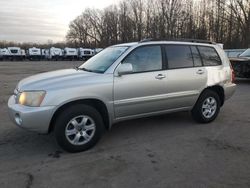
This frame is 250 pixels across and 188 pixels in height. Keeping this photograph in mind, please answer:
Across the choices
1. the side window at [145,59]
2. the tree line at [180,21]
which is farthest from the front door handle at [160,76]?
the tree line at [180,21]

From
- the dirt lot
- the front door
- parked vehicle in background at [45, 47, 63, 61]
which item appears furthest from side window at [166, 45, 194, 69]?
parked vehicle in background at [45, 47, 63, 61]

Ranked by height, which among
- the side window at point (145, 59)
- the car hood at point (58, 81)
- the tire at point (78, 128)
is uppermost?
the side window at point (145, 59)

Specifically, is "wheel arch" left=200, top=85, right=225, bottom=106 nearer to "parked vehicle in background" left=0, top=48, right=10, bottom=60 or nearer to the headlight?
the headlight

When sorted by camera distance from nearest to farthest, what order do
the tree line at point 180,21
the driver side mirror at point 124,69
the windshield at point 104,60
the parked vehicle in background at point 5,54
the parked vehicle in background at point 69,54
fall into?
the driver side mirror at point 124,69
the windshield at point 104,60
the tree line at point 180,21
the parked vehicle in background at point 5,54
the parked vehicle in background at point 69,54

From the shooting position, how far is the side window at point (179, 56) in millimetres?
5719

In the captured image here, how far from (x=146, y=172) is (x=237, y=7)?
45386 mm

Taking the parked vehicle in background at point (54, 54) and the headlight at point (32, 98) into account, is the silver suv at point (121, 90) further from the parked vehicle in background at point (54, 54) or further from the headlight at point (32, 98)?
the parked vehicle in background at point (54, 54)

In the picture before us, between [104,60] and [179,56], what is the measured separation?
1.52 meters

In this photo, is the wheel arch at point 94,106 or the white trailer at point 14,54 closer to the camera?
the wheel arch at point 94,106

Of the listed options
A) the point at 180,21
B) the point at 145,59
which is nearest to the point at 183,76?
the point at 145,59

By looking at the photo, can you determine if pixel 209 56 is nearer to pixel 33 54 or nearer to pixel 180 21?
pixel 180 21

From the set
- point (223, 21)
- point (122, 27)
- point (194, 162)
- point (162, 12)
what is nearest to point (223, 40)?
point (223, 21)

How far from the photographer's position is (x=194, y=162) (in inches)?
169

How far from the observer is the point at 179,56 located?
5.88 metres
